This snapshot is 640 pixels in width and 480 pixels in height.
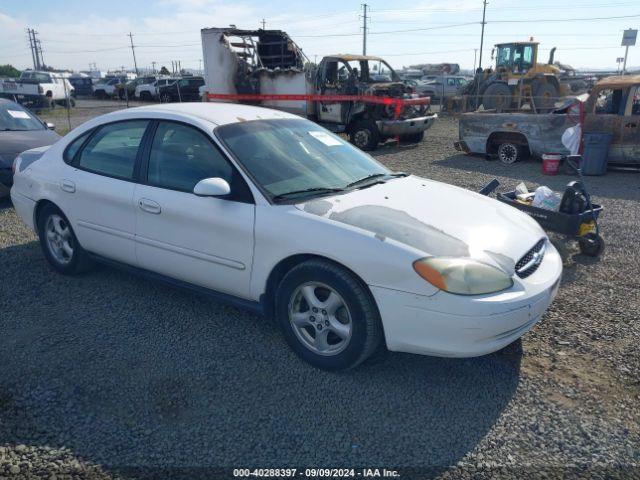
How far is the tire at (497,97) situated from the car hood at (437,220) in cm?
1759

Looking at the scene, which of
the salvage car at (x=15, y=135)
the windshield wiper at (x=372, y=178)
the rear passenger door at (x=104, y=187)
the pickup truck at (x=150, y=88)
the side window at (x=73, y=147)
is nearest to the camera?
the windshield wiper at (x=372, y=178)

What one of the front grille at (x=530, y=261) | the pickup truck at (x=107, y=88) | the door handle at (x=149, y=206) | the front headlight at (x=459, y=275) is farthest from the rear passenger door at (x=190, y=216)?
the pickup truck at (x=107, y=88)

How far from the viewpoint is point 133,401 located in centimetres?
302

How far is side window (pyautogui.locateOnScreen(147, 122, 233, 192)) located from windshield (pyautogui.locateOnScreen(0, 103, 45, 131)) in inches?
238

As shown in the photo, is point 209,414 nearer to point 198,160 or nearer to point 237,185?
point 237,185

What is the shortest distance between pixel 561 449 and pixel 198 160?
289 centimetres

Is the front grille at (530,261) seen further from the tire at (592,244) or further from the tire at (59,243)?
the tire at (59,243)

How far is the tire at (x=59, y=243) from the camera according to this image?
4633 mm

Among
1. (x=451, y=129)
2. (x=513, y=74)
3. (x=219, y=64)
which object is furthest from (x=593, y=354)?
(x=513, y=74)

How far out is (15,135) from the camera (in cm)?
819

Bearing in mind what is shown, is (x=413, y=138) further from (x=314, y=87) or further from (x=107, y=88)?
(x=107, y=88)

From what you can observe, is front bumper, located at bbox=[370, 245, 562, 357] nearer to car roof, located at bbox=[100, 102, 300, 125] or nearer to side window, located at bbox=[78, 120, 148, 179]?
car roof, located at bbox=[100, 102, 300, 125]

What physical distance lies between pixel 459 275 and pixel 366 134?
10.7 metres

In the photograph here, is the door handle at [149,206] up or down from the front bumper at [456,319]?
up
